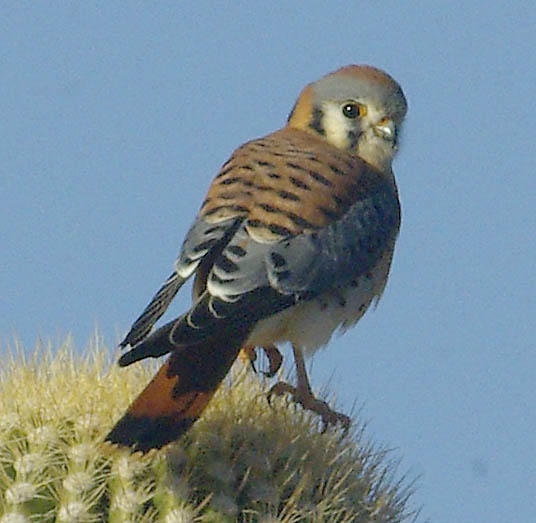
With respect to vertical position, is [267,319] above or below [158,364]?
above

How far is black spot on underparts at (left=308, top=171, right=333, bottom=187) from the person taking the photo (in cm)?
409

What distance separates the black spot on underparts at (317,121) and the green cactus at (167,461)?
4.38ft

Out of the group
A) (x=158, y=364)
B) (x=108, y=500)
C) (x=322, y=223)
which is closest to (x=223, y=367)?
(x=158, y=364)

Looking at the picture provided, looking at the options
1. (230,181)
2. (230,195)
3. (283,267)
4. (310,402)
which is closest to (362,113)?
(230,181)

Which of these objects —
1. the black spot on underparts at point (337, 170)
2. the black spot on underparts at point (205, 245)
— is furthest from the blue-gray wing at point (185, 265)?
the black spot on underparts at point (337, 170)

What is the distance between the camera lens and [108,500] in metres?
3.05

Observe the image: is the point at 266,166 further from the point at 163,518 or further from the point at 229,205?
the point at 163,518

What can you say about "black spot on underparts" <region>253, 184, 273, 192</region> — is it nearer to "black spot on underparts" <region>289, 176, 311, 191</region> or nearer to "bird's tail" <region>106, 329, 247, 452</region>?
"black spot on underparts" <region>289, 176, 311, 191</region>

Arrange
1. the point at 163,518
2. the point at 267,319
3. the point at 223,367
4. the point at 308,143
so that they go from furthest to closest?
the point at 308,143, the point at 267,319, the point at 223,367, the point at 163,518

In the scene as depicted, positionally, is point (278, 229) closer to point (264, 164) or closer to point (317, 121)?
point (264, 164)

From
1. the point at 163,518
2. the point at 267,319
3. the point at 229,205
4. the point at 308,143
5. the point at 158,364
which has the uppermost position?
the point at 308,143

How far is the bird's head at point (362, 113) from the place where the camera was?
4.62 m

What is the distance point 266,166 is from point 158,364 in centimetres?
88

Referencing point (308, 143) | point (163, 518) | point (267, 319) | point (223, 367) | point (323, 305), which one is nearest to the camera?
point (163, 518)
